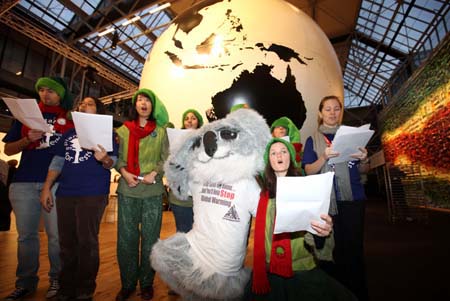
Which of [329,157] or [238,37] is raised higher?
[238,37]

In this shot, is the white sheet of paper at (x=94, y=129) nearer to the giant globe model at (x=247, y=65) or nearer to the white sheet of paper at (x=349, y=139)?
the giant globe model at (x=247, y=65)

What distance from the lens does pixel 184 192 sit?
1.47 meters

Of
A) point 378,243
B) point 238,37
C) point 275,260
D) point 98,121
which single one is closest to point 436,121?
point 378,243

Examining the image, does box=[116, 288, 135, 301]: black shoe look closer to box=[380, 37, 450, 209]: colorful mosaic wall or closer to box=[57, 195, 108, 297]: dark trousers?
box=[57, 195, 108, 297]: dark trousers

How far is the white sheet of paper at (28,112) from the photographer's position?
156 centimetres

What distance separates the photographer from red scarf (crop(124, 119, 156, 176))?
1687mm

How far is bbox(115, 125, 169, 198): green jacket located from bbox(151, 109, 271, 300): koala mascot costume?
0.42m

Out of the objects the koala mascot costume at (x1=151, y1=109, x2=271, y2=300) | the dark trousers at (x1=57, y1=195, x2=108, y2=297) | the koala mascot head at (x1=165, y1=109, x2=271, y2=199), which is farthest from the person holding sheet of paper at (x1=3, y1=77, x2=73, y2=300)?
the koala mascot head at (x1=165, y1=109, x2=271, y2=199)

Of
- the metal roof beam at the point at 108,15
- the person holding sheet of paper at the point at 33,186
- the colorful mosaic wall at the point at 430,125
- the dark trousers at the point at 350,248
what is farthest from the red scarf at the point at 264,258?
the metal roof beam at the point at 108,15

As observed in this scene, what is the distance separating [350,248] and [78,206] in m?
1.71

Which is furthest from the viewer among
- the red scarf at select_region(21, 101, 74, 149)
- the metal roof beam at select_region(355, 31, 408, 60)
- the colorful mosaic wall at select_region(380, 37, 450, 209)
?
the metal roof beam at select_region(355, 31, 408, 60)

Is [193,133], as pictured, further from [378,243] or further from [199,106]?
[378,243]

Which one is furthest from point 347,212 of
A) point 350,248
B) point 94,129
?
point 94,129

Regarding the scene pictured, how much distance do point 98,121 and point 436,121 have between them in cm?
746
